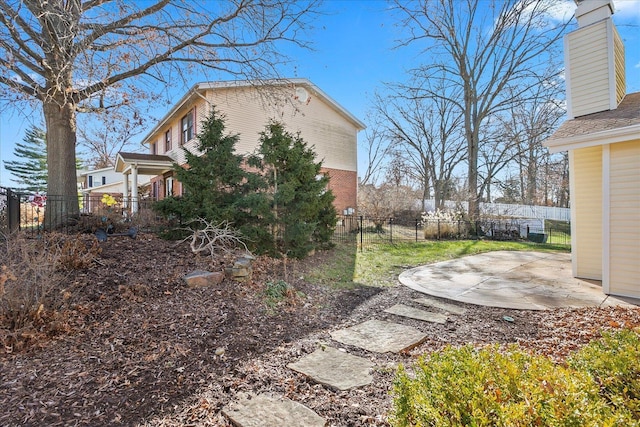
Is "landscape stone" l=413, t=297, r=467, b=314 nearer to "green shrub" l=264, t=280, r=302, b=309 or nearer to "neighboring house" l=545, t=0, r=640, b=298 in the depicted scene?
"green shrub" l=264, t=280, r=302, b=309

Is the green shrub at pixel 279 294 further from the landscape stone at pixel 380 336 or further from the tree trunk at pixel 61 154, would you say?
the tree trunk at pixel 61 154

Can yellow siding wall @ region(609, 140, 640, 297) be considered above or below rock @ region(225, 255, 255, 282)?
above

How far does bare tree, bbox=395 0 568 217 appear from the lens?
52.5 feet

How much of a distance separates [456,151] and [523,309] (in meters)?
20.7

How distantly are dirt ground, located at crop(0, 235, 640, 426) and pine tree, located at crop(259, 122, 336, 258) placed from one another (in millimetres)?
2129

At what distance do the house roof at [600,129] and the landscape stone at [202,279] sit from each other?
21.8 ft

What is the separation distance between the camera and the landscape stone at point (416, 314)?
4.29 m

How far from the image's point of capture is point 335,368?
2.94 m

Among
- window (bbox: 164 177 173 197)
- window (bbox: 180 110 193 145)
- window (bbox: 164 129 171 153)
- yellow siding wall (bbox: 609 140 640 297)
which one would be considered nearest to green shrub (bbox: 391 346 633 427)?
yellow siding wall (bbox: 609 140 640 297)

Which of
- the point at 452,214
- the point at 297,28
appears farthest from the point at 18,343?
the point at 452,214

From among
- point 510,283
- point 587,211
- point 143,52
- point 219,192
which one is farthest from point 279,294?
point 143,52

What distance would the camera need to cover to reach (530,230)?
15727 millimetres

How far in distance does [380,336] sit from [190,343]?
214cm

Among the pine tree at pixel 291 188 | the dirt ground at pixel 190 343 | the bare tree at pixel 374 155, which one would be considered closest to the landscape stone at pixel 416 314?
the dirt ground at pixel 190 343
